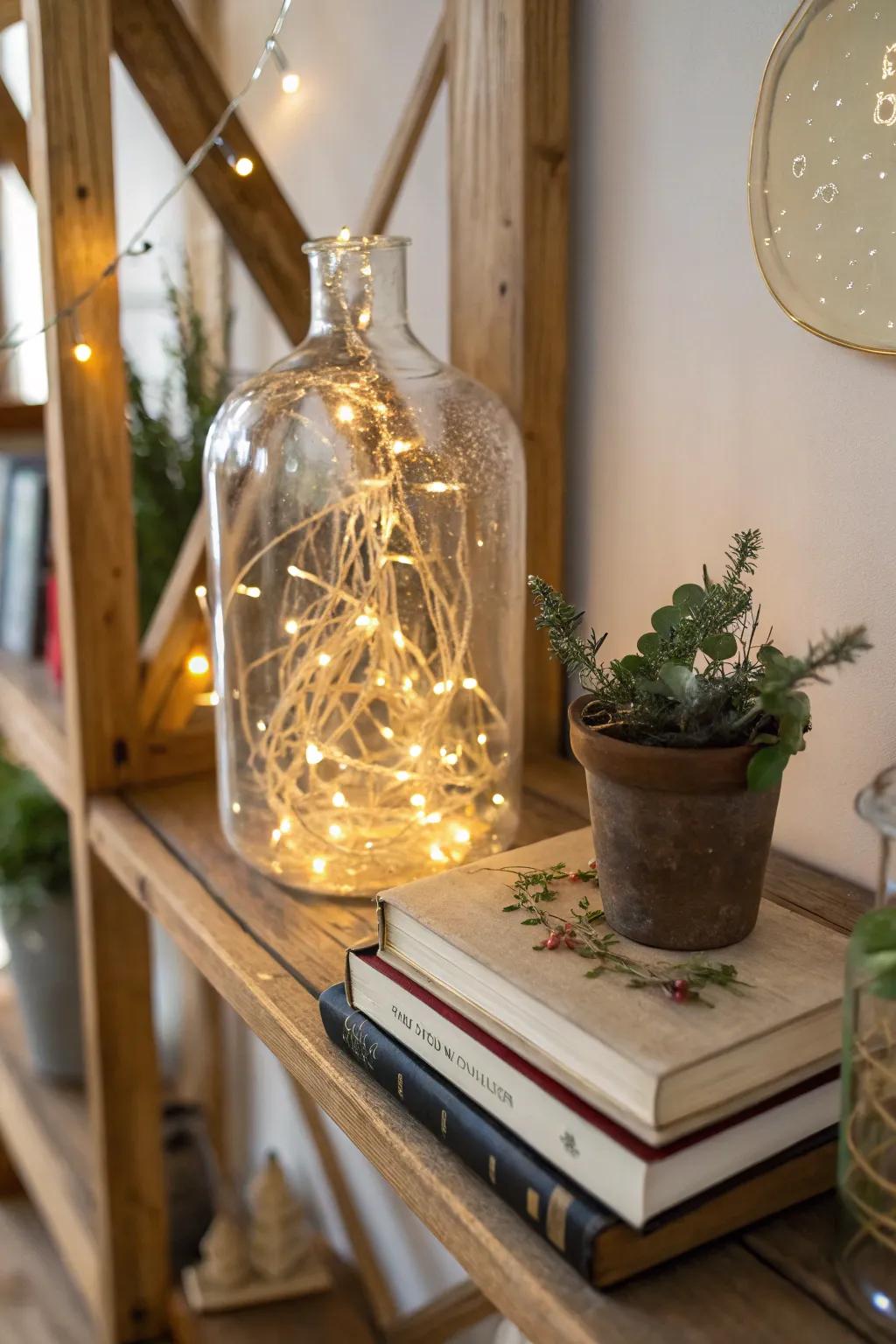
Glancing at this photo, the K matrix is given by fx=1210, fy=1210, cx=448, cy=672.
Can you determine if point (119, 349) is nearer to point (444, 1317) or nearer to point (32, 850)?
point (32, 850)

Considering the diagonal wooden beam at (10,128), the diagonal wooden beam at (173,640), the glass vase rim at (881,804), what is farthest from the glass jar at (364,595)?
the diagonal wooden beam at (10,128)

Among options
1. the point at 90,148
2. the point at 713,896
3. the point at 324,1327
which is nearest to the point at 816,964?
the point at 713,896

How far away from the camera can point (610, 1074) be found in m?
0.56

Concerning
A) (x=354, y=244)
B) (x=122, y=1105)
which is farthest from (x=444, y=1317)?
(x=354, y=244)

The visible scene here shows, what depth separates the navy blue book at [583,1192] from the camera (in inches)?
21.5

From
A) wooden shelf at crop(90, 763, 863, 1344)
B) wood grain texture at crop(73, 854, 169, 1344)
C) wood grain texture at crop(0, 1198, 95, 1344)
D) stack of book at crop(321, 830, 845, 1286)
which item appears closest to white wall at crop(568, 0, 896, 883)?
wooden shelf at crop(90, 763, 863, 1344)

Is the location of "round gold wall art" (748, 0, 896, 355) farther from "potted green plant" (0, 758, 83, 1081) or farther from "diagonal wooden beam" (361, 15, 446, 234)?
"potted green plant" (0, 758, 83, 1081)

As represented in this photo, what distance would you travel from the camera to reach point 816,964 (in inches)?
25.4

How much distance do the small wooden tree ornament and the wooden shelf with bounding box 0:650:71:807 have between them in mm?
558

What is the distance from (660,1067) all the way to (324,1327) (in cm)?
113

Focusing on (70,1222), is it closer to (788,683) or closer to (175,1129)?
(175,1129)

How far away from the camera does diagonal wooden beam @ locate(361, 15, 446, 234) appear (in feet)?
3.83

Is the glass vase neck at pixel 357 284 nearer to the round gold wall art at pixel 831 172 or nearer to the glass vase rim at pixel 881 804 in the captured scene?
the round gold wall art at pixel 831 172

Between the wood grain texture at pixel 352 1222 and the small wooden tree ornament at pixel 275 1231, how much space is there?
128 millimetres
